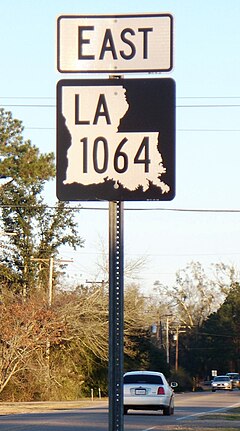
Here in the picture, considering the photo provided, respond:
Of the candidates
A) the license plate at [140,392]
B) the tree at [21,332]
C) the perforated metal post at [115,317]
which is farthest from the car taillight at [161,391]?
the perforated metal post at [115,317]

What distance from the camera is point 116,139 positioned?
5195mm

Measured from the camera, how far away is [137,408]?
30.9 m

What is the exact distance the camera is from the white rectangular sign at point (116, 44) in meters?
5.29

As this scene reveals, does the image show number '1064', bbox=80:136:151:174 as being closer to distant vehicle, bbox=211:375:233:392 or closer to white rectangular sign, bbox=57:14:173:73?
white rectangular sign, bbox=57:14:173:73

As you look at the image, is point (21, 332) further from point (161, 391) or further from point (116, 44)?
point (116, 44)

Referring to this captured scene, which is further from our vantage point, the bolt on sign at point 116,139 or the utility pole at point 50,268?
the utility pole at point 50,268

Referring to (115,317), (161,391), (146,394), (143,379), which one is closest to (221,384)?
(143,379)

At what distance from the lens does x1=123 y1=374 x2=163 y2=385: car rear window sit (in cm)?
3060

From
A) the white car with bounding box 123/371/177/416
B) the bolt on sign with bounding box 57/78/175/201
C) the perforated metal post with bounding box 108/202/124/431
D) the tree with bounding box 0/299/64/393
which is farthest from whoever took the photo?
the tree with bounding box 0/299/64/393

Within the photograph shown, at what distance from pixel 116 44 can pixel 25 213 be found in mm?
54303

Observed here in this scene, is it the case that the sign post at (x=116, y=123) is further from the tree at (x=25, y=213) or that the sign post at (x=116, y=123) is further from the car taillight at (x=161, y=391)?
the tree at (x=25, y=213)

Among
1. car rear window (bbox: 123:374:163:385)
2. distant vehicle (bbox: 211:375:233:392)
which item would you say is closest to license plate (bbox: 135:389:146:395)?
car rear window (bbox: 123:374:163:385)

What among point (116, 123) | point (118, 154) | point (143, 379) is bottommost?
point (143, 379)

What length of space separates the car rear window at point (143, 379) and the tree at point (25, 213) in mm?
19215
